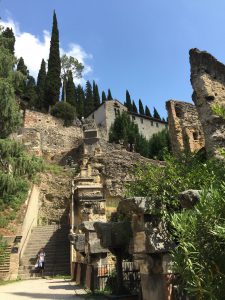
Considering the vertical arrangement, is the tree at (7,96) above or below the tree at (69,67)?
below

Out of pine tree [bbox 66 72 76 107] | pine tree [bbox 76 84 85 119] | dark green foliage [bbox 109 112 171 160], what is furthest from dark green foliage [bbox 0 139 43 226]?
pine tree [bbox 76 84 85 119]

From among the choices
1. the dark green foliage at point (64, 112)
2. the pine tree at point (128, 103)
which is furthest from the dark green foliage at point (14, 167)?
the pine tree at point (128, 103)

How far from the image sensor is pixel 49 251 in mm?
18078

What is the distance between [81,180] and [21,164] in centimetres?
464

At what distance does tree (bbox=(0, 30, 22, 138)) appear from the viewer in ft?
47.2

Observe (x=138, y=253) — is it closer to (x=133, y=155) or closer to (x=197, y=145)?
(x=197, y=145)

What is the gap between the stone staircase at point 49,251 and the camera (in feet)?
54.1

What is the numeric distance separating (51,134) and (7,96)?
86.6ft

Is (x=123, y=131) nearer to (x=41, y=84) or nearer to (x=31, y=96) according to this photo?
(x=31, y=96)

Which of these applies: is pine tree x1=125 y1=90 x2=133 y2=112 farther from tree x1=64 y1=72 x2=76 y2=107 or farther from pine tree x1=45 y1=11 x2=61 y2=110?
pine tree x1=45 y1=11 x2=61 y2=110

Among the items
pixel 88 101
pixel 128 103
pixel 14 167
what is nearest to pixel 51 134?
pixel 88 101

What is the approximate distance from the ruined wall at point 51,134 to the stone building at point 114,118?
27.8 feet

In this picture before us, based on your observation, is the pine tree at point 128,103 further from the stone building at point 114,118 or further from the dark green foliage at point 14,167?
the dark green foliage at point 14,167

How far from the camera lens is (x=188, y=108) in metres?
18.1
